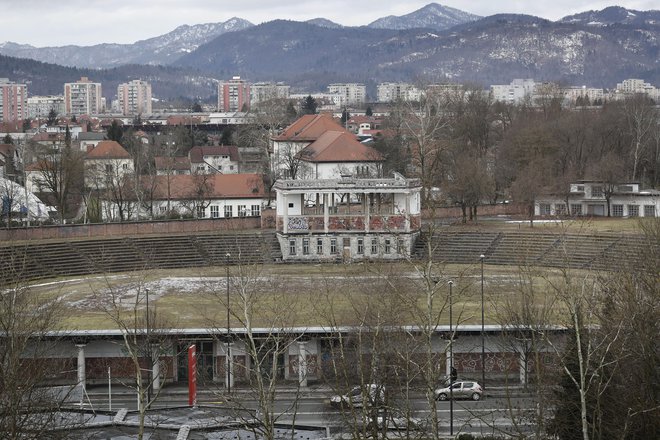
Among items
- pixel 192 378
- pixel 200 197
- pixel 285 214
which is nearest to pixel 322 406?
pixel 192 378

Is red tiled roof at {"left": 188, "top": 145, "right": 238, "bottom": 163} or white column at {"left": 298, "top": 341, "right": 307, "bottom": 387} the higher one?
red tiled roof at {"left": 188, "top": 145, "right": 238, "bottom": 163}

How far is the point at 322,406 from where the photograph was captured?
1223 inches

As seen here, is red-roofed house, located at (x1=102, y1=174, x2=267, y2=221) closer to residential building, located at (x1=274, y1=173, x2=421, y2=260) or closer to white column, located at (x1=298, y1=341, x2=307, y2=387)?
residential building, located at (x1=274, y1=173, x2=421, y2=260)

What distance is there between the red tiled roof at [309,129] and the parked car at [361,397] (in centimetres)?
4699

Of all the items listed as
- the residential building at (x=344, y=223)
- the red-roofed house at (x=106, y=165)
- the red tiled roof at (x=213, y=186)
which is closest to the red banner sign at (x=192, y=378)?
the residential building at (x=344, y=223)

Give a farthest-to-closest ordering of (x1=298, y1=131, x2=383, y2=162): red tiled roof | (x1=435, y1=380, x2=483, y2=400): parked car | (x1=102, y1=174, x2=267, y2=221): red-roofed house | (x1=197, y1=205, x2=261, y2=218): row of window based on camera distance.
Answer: (x1=197, y1=205, x2=261, y2=218): row of window → (x1=298, y1=131, x2=383, y2=162): red tiled roof → (x1=102, y1=174, x2=267, y2=221): red-roofed house → (x1=435, y1=380, x2=483, y2=400): parked car

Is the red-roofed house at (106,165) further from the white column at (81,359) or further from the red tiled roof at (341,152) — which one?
the white column at (81,359)

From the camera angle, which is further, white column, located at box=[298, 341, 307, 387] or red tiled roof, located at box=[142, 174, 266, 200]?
red tiled roof, located at box=[142, 174, 266, 200]

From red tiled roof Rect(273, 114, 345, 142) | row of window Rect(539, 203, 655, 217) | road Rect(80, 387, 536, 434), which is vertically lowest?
road Rect(80, 387, 536, 434)

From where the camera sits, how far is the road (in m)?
28.7

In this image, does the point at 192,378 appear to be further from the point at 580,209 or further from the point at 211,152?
the point at 211,152

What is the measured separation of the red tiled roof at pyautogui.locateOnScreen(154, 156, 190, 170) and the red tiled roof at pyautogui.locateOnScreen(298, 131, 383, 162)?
1306 centimetres

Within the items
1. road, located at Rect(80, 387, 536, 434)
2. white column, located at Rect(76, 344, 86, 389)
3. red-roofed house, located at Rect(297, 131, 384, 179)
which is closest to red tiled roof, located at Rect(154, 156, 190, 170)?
red-roofed house, located at Rect(297, 131, 384, 179)

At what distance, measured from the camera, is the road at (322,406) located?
28.7 m
